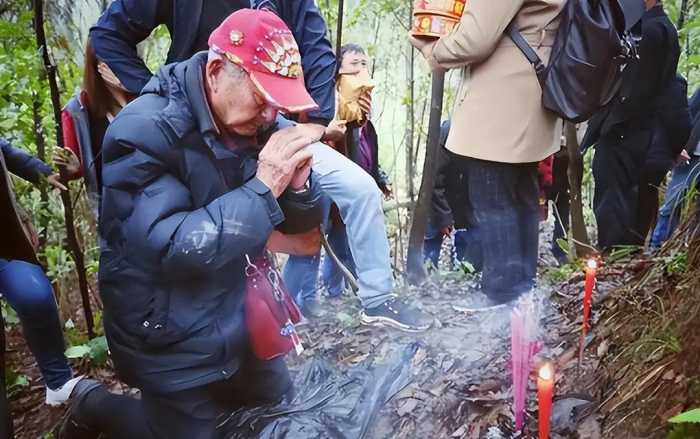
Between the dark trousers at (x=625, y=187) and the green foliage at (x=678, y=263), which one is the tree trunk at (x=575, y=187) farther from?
the green foliage at (x=678, y=263)

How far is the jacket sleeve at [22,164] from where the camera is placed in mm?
2326

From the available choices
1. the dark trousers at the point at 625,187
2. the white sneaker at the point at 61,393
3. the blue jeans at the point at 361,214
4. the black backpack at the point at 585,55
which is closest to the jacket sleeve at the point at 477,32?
the black backpack at the point at 585,55

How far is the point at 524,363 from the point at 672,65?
2.13 metres

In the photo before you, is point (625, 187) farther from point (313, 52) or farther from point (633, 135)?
point (313, 52)

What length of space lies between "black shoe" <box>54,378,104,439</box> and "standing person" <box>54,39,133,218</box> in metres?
0.74

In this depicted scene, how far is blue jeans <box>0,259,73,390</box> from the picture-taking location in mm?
2256

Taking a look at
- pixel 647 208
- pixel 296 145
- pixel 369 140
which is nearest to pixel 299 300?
pixel 369 140

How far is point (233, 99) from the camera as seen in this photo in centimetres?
Answer: 162

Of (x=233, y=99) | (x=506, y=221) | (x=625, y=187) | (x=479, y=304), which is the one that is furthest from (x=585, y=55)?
(x=233, y=99)

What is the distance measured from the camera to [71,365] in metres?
2.62

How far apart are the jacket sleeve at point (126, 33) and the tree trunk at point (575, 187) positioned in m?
2.46

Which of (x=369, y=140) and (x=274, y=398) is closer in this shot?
(x=274, y=398)

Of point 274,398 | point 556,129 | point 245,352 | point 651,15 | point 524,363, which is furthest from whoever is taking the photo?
point 651,15

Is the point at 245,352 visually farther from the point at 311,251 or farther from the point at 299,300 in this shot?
the point at 299,300
